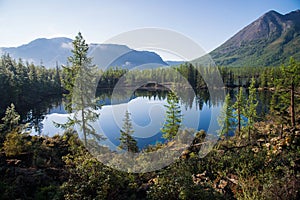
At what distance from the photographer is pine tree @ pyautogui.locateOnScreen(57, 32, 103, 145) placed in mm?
12242

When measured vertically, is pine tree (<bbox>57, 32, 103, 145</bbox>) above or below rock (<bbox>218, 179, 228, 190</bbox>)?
above

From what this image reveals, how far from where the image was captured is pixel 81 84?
40.8ft

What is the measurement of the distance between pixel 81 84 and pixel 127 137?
4.14 m

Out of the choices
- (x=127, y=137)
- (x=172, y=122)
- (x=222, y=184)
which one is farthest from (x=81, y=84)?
(x=222, y=184)

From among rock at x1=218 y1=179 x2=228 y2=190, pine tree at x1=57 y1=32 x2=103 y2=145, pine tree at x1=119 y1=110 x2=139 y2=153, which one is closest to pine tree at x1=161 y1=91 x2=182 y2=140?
pine tree at x1=119 y1=110 x2=139 y2=153

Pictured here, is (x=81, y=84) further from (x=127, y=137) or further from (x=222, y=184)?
(x=222, y=184)

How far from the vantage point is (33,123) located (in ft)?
101

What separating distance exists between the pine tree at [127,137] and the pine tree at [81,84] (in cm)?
185

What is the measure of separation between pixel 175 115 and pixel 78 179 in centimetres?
1300

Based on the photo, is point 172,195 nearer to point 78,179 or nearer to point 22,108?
point 78,179

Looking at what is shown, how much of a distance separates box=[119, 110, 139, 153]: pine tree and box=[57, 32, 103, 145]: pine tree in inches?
72.9

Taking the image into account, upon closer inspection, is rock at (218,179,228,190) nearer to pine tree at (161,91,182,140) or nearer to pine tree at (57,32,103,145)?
pine tree at (57,32,103,145)

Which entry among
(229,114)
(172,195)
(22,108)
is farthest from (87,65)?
(22,108)

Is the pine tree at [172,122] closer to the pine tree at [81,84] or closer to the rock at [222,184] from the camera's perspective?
the pine tree at [81,84]
